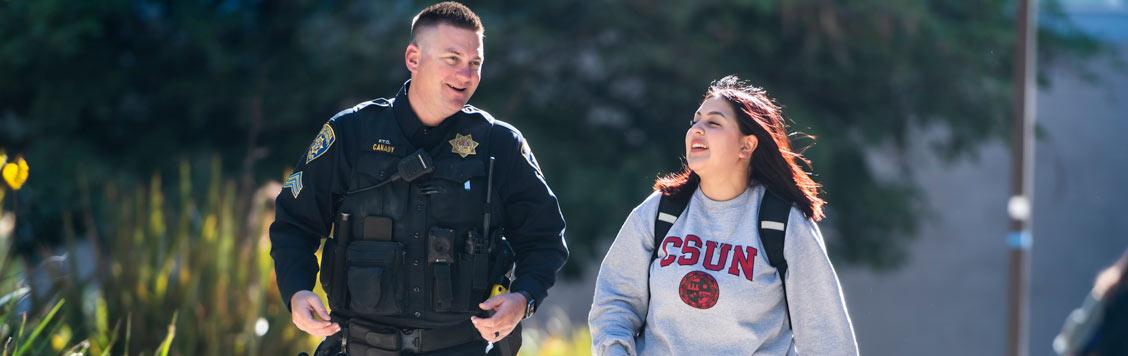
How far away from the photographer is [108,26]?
1238 cm

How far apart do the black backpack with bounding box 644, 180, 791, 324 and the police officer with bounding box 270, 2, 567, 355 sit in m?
0.41

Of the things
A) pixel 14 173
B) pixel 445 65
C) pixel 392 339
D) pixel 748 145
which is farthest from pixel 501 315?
pixel 14 173

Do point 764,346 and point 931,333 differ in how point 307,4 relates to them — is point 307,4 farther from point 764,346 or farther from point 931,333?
point 931,333

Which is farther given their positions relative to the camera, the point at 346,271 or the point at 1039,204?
the point at 1039,204

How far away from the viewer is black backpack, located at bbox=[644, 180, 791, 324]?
11.0ft

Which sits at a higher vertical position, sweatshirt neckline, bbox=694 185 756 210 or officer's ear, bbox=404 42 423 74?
officer's ear, bbox=404 42 423 74

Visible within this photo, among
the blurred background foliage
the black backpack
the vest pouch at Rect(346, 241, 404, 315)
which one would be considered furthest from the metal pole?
the vest pouch at Rect(346, 241, 404, 315)

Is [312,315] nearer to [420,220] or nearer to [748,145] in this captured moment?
[420,220]

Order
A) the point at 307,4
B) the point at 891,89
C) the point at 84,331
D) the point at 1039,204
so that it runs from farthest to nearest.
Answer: the point at 1039,204 → the point at 891,89 → the point at 307,4 → the point at 84,331

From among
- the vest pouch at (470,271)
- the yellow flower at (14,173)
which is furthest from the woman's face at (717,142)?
the yellow flower at (14,173)

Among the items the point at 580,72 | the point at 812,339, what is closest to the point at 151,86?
the point at 580,72

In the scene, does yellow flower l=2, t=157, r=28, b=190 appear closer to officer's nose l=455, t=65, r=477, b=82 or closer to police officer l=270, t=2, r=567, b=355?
police officer l=270, t=2, r=567, b=355

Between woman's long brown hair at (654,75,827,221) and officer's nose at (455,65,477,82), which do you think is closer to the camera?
woman's long brown hair at (654,75,827,221)

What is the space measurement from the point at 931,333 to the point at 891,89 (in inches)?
250
